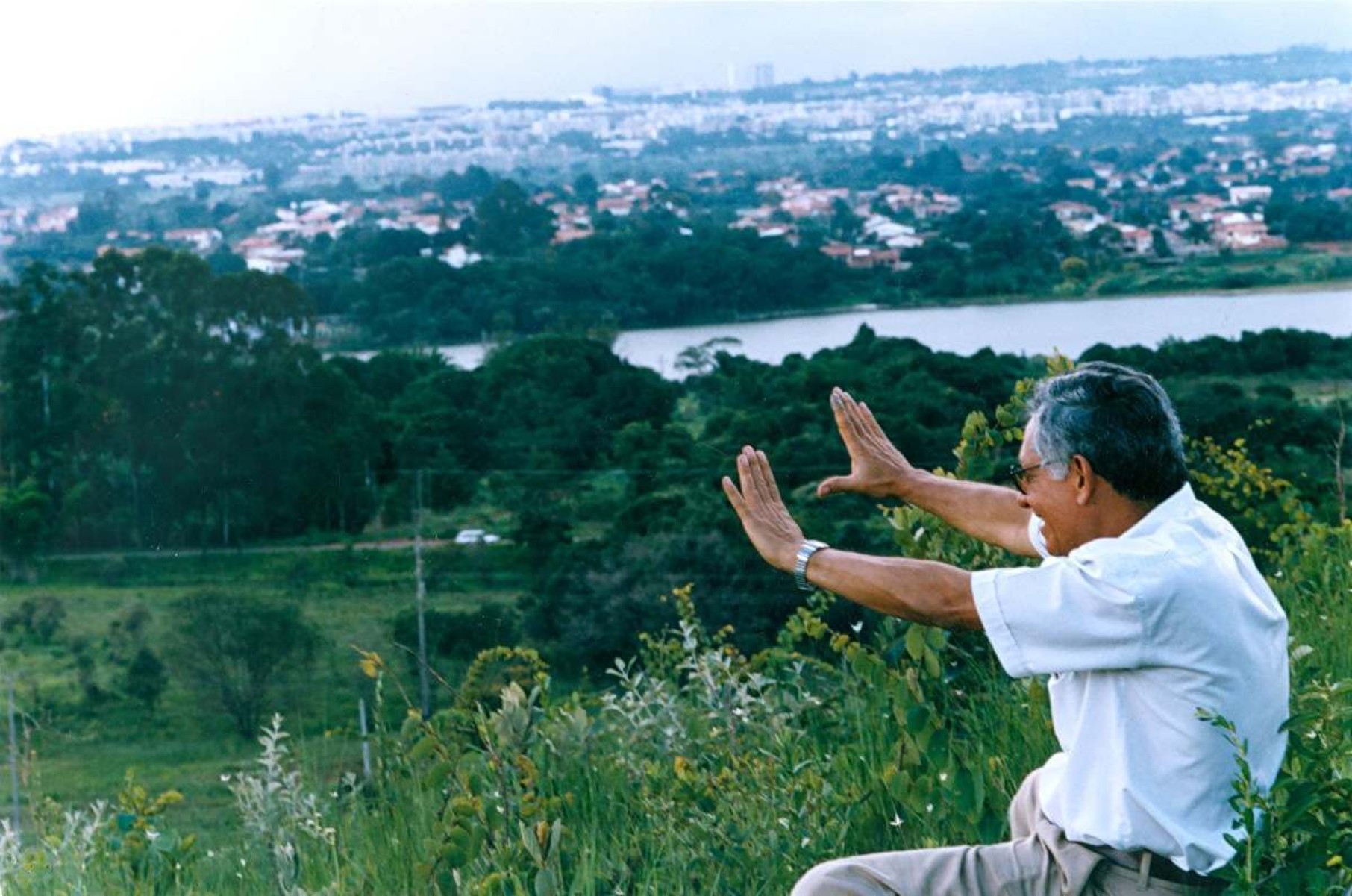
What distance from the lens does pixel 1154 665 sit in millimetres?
1689

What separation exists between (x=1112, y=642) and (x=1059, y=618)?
60 millimetres

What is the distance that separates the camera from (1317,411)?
38.0 feet

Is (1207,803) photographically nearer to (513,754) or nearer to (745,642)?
(513,754)

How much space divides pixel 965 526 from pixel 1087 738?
647mm

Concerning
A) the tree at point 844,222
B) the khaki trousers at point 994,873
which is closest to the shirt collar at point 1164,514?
the khaki trousers at point 994,873

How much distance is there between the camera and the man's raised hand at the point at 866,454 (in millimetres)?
2309

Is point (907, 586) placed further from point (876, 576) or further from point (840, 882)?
point (840, 882)

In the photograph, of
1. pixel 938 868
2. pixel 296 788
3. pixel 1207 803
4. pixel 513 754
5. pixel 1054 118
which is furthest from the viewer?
pixel 1054 118

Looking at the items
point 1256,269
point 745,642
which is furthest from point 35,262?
point 1256,269

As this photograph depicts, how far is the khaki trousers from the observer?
177 cm

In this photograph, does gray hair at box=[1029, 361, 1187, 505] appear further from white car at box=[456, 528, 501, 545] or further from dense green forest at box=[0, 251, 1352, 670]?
white car at box=[456, 528, 501, 545]

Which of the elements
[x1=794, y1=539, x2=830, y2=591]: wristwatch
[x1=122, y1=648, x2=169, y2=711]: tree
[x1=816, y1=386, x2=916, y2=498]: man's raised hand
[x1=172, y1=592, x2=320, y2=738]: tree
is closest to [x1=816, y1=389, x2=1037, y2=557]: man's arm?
[x1=816, y1=386, x2=916, y2=498]: man's raised hand

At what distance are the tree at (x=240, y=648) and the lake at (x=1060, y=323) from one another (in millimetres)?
5867

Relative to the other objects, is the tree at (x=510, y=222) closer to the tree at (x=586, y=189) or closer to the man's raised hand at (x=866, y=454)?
the tree at (x=586, y=189)
